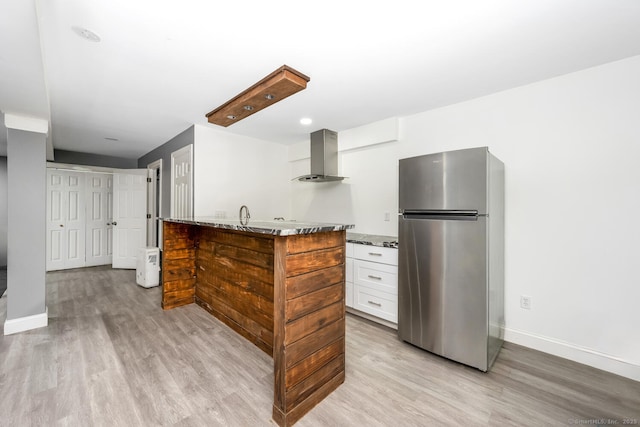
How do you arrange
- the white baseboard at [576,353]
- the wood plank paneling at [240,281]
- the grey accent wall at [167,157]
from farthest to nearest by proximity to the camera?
the grey accent wall at [167,157] < the wood plank paneling at [240,281] < the white baseboard at [576,353]

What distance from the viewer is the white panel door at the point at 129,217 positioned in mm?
5277

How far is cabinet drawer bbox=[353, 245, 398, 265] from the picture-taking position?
108 inches

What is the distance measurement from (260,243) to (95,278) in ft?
14.2

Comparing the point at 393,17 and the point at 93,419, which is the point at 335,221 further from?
the point at 93,419

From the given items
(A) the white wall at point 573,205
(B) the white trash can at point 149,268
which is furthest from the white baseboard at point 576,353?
(B) the white trash can at point 149,268

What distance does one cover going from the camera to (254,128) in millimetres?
3818

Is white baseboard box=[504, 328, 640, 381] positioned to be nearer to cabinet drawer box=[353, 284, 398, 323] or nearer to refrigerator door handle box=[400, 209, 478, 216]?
cabinet drawer box=[353, 284, 398, 323]

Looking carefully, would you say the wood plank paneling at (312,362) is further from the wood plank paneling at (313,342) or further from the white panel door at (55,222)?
the white panel door at (55,222)

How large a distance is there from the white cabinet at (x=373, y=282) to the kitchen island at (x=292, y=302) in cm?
102

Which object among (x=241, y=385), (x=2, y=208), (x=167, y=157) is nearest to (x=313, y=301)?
(x=241, y=385)

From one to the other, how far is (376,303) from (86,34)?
10.9 feet

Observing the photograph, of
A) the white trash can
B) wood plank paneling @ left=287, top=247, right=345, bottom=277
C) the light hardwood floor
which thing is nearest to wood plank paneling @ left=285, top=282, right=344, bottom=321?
wood plank paneling @ left=287, top=247, right=345, bottom=277

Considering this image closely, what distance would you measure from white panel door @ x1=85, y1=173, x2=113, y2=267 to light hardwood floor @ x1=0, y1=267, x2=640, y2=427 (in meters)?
3.56

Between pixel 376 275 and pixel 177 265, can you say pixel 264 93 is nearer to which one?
pixel 376 275
